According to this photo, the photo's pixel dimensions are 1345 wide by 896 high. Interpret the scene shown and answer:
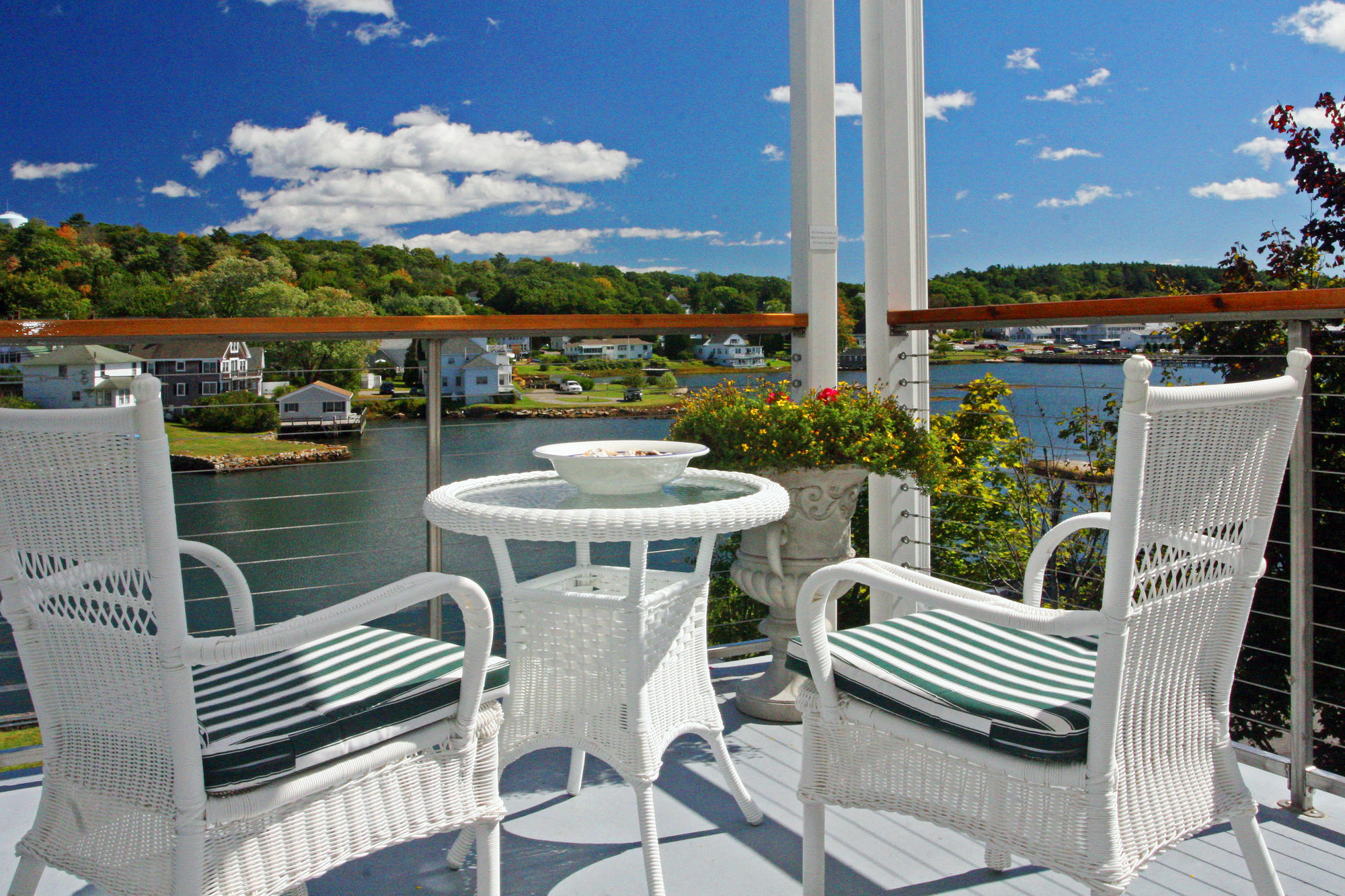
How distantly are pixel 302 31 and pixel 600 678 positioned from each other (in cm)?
Answer: 3676

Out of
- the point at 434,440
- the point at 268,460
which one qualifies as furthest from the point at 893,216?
the point at 268,460

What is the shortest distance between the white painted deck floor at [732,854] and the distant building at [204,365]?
0.89 m

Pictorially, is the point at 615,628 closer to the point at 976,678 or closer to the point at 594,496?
the point at 594,496

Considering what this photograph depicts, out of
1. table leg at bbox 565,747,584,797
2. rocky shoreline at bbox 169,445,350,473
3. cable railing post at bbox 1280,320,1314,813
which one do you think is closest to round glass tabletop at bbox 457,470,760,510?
table leg at bbox 565,747,584,797

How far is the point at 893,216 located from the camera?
8.38ft

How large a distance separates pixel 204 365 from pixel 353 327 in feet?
1.78

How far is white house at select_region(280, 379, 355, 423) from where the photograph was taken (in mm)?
2666

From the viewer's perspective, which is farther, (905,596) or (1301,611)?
(1301,611)

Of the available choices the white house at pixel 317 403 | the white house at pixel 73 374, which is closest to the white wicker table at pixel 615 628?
the white house at pixel 73 374

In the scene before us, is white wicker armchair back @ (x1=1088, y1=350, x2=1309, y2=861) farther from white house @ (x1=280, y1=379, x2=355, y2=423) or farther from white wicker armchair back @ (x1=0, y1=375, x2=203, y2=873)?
white house @ (x1=280, y1=379, x2=355, y2=423)

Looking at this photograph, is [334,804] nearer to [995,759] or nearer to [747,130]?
[995,759]

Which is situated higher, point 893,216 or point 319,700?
point 893,216

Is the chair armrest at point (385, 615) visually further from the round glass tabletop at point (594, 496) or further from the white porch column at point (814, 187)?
the white porch column at point (814, 187)

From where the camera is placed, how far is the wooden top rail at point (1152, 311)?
5.20 feet
